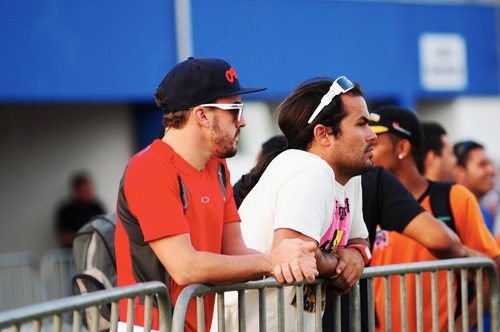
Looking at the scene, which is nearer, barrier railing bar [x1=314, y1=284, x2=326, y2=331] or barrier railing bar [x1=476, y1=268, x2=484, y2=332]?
barrier railing bar [x1=314, y1=284, x2=326, y2=331]

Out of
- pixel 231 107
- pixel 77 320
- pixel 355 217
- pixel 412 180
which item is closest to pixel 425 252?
pixel 412 180

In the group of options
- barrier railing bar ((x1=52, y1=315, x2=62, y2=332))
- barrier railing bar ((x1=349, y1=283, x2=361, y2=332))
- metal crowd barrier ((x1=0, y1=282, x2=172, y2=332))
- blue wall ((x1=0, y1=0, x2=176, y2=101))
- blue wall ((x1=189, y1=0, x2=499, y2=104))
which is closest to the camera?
metal crowd barrier ((x1=0, y1=282, x2=172, y2=332))

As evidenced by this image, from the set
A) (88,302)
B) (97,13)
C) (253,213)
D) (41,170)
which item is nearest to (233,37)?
(97,13)

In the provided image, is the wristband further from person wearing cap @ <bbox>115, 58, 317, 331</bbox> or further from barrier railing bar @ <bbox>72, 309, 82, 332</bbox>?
barrier railing bar @ <bbox>72, 309, 82, 332</bbox>

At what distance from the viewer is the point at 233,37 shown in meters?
14.7

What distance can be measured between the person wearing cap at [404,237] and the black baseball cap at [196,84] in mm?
1752

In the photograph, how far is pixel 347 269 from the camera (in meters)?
4.15

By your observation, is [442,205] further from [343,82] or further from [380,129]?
[343,82]

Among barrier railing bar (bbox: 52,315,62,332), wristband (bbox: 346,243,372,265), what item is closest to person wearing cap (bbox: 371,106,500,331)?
wristband (bbox: 346,243,372,265)

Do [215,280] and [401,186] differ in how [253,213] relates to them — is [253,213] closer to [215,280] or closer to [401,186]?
[215,280]

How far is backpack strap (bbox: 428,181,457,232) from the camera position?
18.7ft

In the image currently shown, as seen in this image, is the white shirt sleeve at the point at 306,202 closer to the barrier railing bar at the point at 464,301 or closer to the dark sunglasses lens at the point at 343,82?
the dark sunglasses lens at the point at 343,82

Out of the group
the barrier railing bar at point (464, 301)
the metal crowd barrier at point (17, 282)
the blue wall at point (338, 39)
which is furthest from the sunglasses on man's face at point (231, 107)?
the blue wall at point (338, 39)

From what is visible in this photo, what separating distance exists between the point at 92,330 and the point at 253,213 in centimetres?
95
